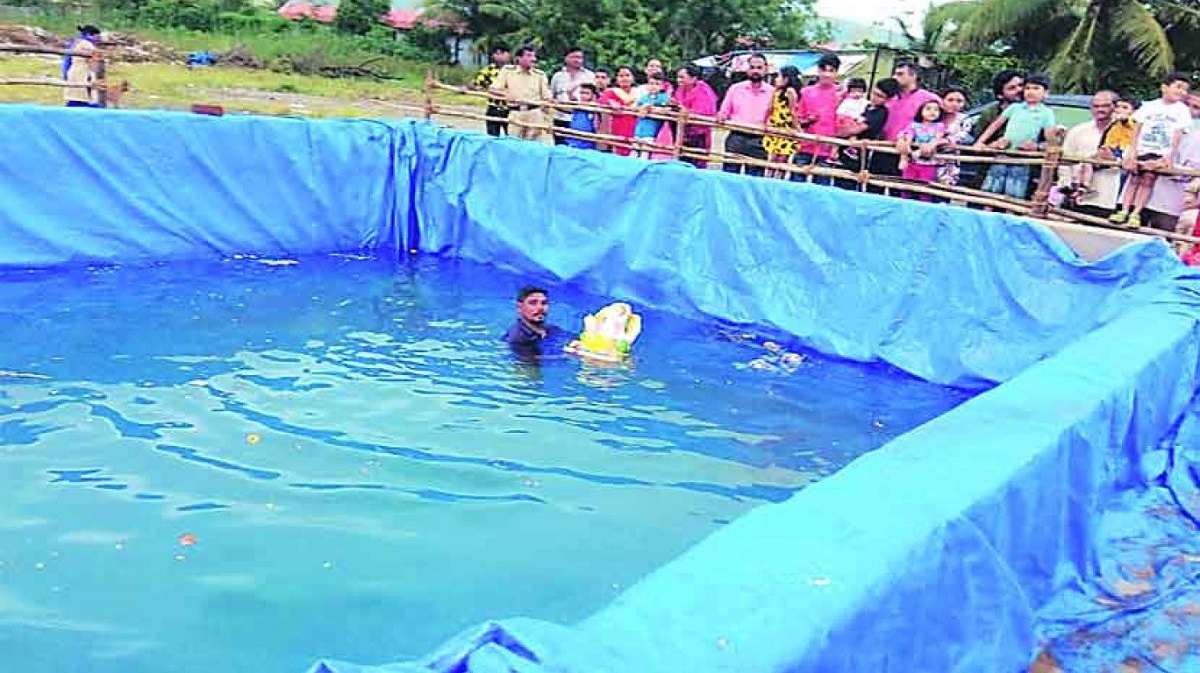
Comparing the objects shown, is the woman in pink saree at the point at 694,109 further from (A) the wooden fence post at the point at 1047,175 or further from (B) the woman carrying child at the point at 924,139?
(A) the wooden fence post at the point at 1047,175

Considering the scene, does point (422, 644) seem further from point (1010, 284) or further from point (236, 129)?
point (236, 129)

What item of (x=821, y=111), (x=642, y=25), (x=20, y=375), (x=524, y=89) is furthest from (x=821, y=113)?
(x=642, y=25)

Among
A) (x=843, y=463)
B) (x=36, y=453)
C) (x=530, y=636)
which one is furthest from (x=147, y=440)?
(x=530, y=636)

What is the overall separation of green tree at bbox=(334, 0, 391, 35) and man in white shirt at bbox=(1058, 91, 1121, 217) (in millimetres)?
32497

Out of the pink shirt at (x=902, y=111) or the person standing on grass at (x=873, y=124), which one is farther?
the person standing on grass at (x=873, y=124)

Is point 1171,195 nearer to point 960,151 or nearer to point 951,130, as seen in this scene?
point 960,151

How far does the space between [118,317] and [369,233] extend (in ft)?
11.9

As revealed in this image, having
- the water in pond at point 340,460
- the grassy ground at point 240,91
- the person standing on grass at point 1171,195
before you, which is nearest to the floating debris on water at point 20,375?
the water in pond at point 340,460

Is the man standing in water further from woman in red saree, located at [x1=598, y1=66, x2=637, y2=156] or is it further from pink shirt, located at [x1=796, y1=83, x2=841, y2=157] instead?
woman in red saree, located at [x1=598, y1=66, x2=637, y2=156]

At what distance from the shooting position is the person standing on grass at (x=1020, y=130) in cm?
915

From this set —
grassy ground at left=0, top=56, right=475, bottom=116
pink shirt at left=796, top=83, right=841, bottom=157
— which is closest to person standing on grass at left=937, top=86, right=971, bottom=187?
pink shirt at left=796, top=83, right=841, bottom=157

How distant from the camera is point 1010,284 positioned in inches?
307

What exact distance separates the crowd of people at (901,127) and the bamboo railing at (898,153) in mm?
58

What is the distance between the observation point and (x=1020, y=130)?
9164 mm
